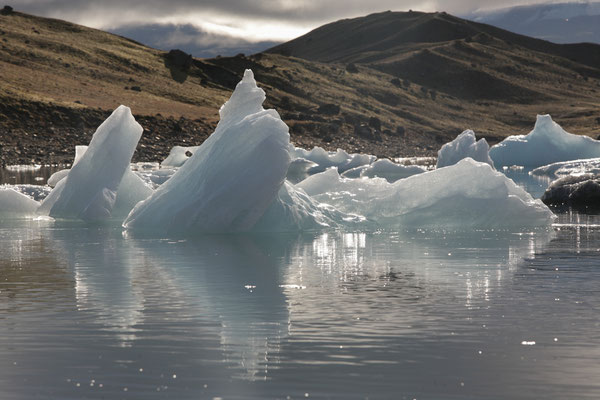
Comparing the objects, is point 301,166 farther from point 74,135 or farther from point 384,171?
point 74,135

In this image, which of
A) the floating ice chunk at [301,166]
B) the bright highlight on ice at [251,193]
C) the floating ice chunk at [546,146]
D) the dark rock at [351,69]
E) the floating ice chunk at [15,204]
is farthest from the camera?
the dark rock at [351,69]

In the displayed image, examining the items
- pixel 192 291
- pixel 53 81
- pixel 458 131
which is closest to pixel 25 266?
pixel 192 291

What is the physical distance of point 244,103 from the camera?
71.9 ft

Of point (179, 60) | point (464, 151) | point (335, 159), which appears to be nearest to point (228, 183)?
point (464, 151)

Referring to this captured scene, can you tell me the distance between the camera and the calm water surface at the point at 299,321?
8.34m

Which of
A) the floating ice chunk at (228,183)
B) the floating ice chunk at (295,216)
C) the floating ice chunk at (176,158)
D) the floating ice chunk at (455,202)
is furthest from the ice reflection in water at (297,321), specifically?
the floating ice chunk at (176,158)

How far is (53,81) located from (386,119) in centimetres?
4702

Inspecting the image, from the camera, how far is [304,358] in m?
9.23

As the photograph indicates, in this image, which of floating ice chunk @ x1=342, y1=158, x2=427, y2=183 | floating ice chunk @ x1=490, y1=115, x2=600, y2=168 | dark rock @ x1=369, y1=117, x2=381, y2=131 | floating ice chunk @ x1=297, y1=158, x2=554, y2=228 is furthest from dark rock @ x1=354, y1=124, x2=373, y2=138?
floating ice chunk @ x1=297, y1=158, x2=554, y2=228

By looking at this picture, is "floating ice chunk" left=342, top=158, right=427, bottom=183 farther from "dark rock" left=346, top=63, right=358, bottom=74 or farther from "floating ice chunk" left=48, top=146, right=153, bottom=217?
"dark rock" left=346, top=63, right=358, bottom=74

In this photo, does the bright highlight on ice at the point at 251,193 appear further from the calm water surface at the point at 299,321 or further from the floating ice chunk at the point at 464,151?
the floating ice chunk at the point at 464,151

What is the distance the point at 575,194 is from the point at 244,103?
13.6 metres

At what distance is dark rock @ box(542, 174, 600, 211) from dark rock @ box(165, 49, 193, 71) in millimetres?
96863

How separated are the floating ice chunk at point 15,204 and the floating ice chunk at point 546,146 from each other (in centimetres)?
4321
